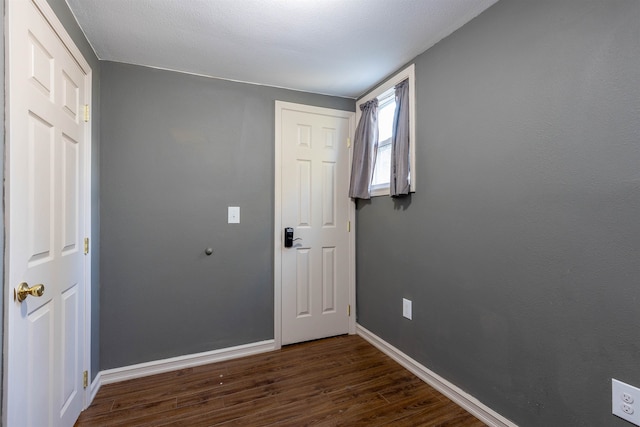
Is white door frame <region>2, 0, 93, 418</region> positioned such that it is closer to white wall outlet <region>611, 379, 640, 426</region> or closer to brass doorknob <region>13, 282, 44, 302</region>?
brass doorknob <region>13, 282, 44, 302</region>

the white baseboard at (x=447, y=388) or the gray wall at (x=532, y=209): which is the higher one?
the gray wall at (x=532, y=209)

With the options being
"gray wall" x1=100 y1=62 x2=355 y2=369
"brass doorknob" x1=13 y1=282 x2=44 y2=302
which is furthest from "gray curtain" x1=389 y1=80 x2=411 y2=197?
"brass doorknob" x1=13 y1=282 x2=44 y2=302

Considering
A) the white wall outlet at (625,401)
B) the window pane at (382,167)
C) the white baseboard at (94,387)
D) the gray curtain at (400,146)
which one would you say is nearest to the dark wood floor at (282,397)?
the white baseboard at (94,387)

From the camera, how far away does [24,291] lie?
112 centimetres

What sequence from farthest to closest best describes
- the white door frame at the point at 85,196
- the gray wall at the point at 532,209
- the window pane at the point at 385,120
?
1. the window pane at the point at 385,120
2. the gray wall at the point at 532,209
3. the white door frame at the point at 85,196

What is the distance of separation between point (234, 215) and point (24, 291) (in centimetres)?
145

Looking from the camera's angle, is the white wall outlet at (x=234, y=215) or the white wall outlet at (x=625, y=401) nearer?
the white wall outlet at (x=625, y=401)

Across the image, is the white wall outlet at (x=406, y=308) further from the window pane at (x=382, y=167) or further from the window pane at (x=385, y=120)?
the window pane at (x=385, y=120)

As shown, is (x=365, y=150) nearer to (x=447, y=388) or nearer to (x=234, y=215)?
(x=234, y=215)

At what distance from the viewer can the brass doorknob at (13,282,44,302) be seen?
1.10m

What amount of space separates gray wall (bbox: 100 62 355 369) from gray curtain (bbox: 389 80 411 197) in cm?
99

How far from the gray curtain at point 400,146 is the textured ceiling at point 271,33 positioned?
0.26 meters

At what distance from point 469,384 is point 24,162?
8.25ft

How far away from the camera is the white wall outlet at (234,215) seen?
247 cm
